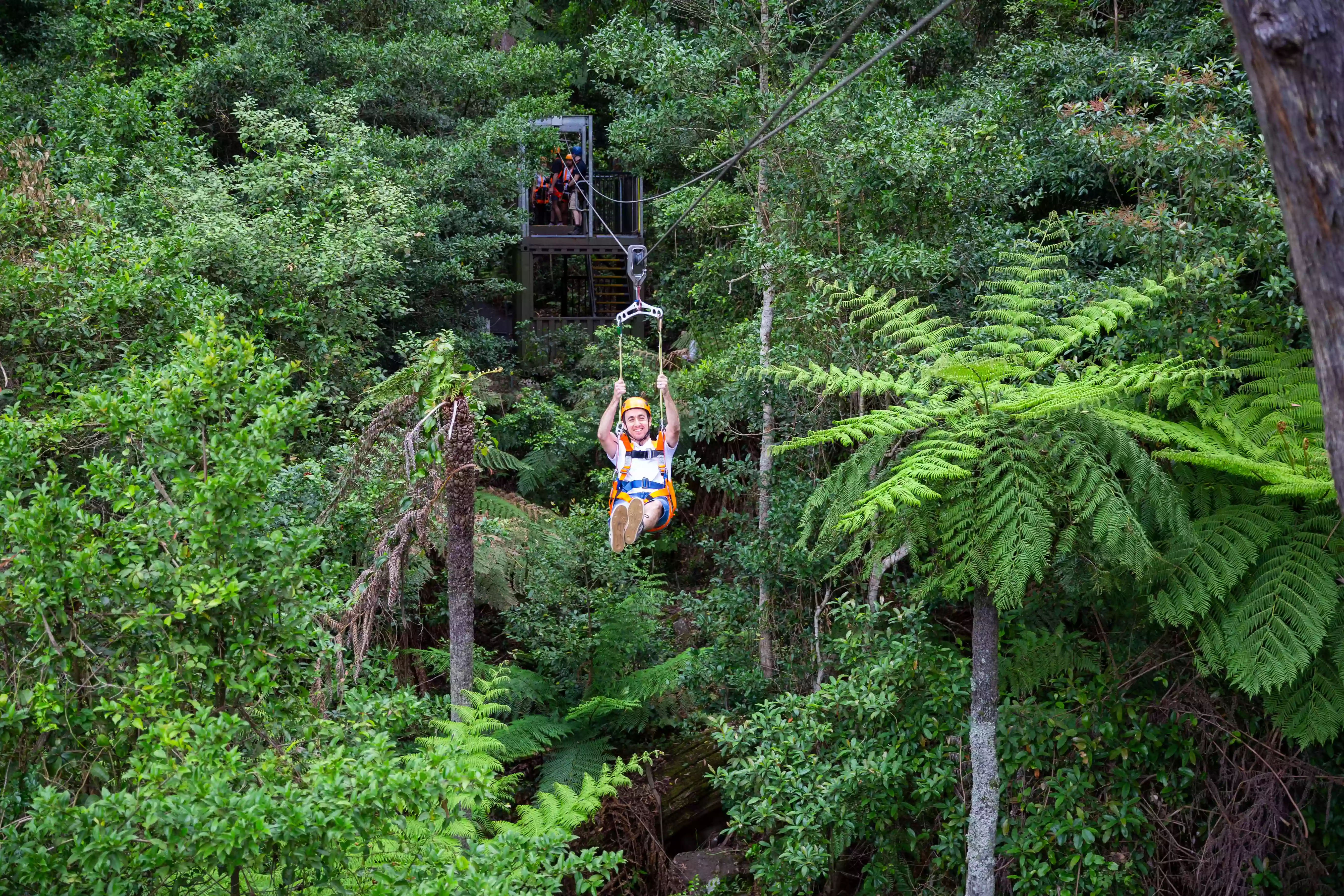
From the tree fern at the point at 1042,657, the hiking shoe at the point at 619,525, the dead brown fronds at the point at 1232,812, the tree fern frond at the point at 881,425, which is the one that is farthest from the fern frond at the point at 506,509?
the dead brown fronds at the point at 1232,812

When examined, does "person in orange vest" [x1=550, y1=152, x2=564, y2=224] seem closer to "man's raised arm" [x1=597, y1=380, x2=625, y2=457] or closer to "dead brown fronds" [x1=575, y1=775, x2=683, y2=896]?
"man's raised arm" [x1=597, y1=380, x2=625, y2=457]

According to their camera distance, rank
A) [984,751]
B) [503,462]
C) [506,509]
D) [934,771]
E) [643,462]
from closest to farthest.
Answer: [984,751]
[934,771]
[643,462]
[506,509]
[503,462]

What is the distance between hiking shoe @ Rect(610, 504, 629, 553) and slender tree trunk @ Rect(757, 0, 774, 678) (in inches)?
43.0

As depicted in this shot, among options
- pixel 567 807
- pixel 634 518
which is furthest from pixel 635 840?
pixel 634 518

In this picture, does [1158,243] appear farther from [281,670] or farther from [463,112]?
[463,112]

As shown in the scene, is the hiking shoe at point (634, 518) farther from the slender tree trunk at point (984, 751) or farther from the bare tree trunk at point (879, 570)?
the slender tree trunk at point (984, 751)

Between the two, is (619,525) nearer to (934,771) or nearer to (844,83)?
(934,771)

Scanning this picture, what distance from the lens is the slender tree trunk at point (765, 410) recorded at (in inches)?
293

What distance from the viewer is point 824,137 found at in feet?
Result: 24.0

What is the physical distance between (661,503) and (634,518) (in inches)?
9.0

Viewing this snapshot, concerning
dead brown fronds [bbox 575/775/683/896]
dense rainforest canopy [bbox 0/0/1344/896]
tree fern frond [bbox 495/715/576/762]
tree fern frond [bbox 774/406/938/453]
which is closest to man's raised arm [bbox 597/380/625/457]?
dense rainforest canopy [bbox 0/0/1344/896]

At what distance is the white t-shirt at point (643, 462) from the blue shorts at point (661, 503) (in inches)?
4.5

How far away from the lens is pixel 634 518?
6680 mm

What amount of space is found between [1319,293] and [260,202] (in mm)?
9213
